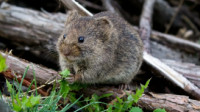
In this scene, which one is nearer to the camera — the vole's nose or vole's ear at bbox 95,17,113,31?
the vole's nose

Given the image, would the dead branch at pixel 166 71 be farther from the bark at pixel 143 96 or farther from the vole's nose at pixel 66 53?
the vole's nose at pixel 66 53

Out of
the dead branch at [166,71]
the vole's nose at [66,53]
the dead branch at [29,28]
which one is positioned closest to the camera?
the vole's nose at [66,53]

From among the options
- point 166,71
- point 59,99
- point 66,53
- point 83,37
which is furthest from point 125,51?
point 59,99

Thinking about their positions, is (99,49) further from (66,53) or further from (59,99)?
(59,99)

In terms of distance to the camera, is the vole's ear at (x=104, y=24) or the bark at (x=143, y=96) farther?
the vole's ear at (x=104, y=24)

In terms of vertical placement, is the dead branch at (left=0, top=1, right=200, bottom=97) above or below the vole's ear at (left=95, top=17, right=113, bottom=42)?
below

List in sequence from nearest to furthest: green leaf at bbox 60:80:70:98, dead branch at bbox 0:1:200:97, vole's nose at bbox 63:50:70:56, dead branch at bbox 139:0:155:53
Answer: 1. vole's nose at bbox 63:50:70:56
2. green leaf at bbox 60:80:70:98
3. dead branch at bbox 0:1:200:97
4. dead branch at bbox 139:0:155:53

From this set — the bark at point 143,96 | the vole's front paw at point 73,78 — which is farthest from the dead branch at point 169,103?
the vole's front paw at point 73,78

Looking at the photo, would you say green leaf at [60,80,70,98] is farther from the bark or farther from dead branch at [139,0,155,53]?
dead branch at [139,0,155,53]

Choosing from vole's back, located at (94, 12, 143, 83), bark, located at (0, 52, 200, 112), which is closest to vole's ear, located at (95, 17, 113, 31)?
vole's back, located at (94, 12, 143, 83)
